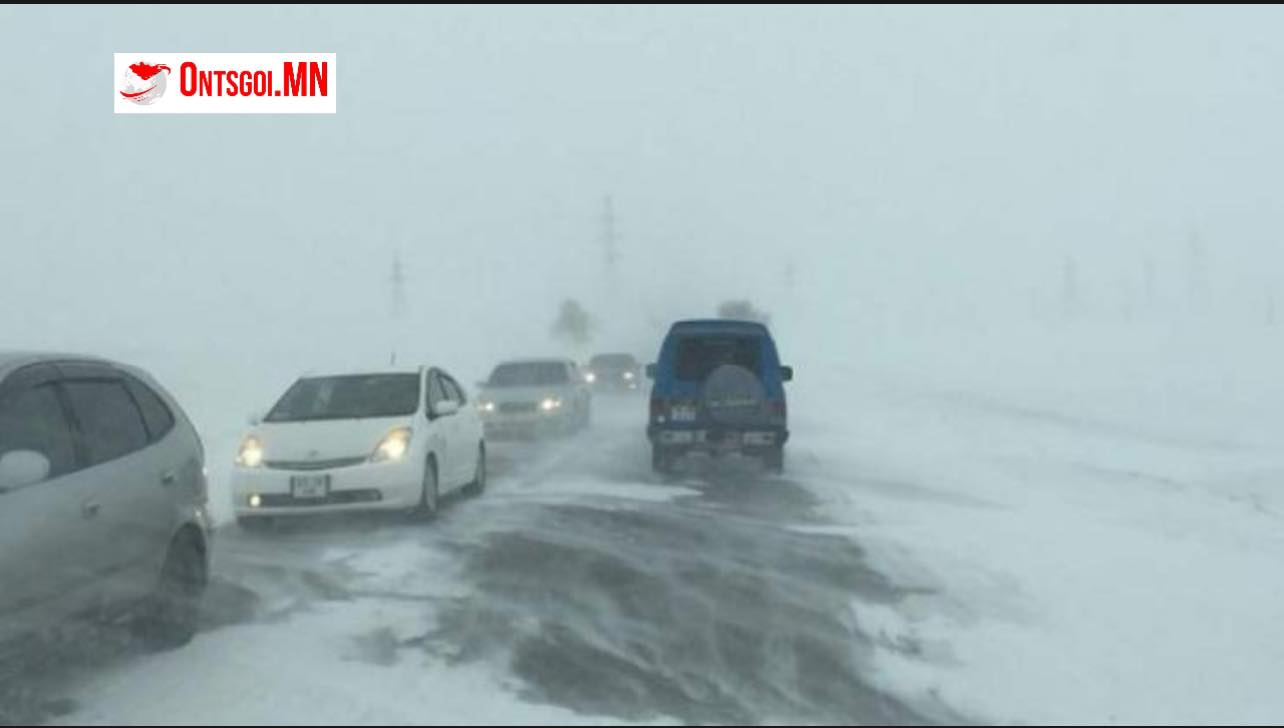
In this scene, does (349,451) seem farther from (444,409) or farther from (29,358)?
(29,358)

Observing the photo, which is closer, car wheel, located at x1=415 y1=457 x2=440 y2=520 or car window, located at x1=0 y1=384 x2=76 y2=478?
car window, located at x1=0 y1=384 x2=76 y2=478

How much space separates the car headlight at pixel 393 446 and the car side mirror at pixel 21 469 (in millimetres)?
6637

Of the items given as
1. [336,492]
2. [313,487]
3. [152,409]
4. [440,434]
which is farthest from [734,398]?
[152,409]

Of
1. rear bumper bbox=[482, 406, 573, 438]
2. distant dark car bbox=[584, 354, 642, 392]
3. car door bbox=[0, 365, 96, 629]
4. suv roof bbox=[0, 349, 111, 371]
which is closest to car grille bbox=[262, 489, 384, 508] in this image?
suv roof bbox=[0, 349, 111, 371]

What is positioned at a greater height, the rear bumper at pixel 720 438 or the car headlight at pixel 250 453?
the car headlight at pixel 250 453

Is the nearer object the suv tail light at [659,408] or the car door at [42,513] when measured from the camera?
the car door at [42,513]

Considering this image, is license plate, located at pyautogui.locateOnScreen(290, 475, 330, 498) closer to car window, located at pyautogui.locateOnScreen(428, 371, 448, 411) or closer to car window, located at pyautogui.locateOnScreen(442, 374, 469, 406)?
car window, located at pyautogui.locateOnScreen(428, 371, 448, 411)

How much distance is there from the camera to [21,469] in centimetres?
630

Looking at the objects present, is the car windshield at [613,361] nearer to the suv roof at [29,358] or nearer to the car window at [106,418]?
the car window at [106,418]

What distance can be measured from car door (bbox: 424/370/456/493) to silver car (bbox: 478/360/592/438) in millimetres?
11883

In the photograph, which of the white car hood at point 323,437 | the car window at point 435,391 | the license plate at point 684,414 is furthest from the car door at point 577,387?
the white car hood at point 323,437

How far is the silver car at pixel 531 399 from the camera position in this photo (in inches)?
1098

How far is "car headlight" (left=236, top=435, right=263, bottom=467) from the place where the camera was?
13211 mm

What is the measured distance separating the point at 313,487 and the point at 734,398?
7.41 m
